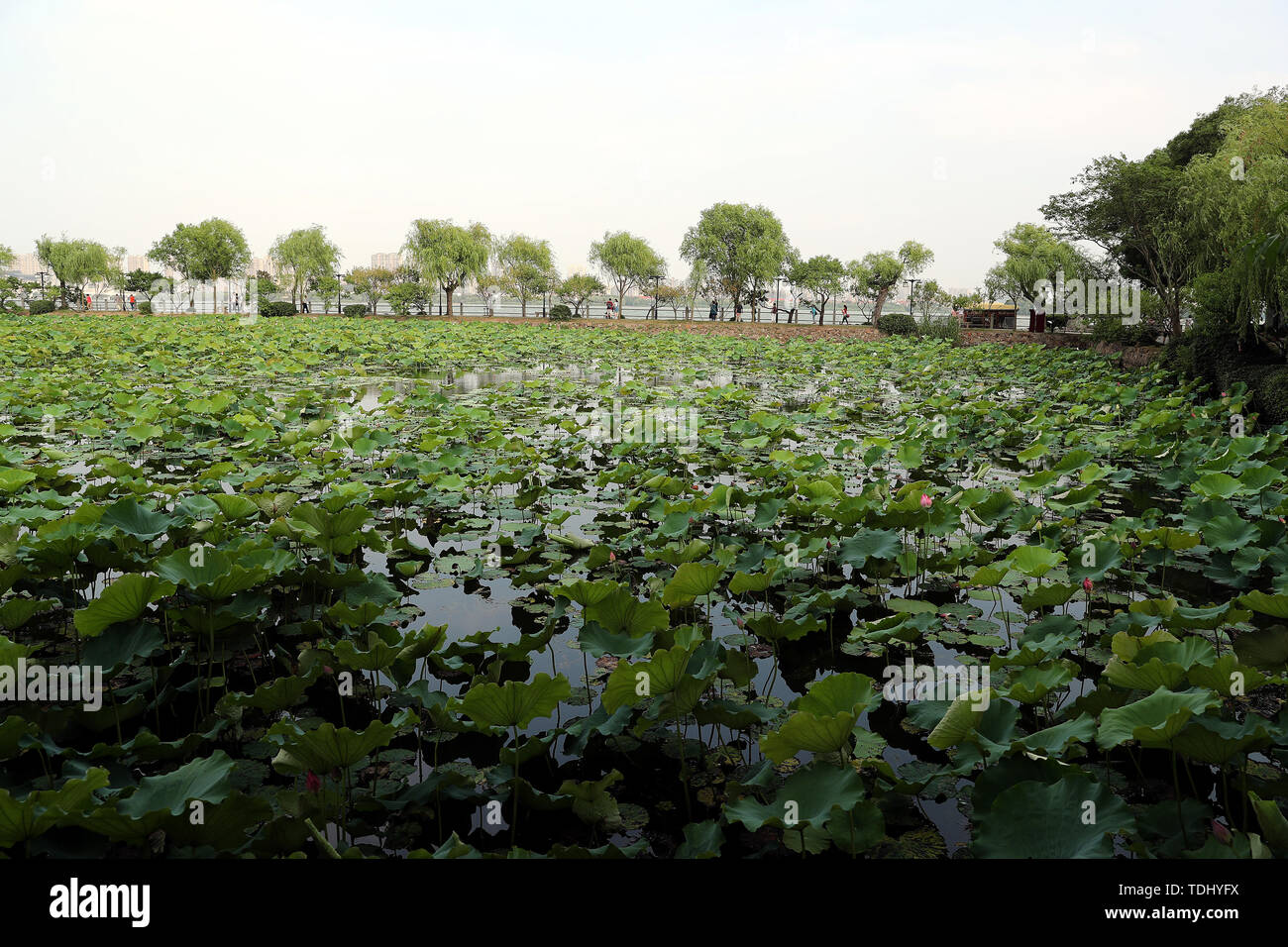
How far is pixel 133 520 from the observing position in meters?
3.30

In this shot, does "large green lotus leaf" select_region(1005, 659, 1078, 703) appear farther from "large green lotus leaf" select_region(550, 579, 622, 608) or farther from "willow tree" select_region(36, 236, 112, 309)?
"willow tree" select_region(36, 236, 112, 309)

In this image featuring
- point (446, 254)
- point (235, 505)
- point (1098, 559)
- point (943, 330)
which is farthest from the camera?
point (446, 254)

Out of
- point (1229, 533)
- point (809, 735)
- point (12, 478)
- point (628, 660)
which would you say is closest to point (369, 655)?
point (628, 660)

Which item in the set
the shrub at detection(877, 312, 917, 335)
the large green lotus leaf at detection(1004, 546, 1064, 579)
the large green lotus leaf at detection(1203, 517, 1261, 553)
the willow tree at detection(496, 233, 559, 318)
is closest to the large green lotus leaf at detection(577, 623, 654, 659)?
the large green lotus leaf at detection(1004, 546, 1064, 579)

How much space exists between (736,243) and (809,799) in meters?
42.2

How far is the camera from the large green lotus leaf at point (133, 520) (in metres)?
3.26

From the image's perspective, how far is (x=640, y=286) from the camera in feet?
160

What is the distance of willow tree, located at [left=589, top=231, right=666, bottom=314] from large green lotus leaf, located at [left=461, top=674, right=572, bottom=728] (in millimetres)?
44974

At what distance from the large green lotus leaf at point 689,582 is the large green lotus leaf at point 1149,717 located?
1.38 meters

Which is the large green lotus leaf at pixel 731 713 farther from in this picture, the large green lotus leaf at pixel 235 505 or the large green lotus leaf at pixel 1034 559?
the large green lotus leaf at pixel 235 505

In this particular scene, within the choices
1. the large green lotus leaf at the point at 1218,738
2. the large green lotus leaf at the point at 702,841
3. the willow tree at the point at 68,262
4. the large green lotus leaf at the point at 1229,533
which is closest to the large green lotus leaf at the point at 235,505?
the large green lotus leaf at the point at 702,841

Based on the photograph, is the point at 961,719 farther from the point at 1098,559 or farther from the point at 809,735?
the point at 1098,559
